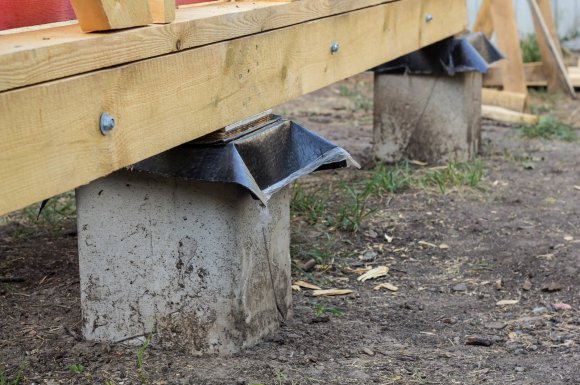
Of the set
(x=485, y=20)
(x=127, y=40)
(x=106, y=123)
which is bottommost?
(x=485, y=20)

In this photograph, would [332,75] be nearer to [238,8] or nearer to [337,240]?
[238,8]

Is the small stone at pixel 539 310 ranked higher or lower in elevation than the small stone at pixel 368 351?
lower

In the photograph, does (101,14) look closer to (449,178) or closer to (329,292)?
(329,292)

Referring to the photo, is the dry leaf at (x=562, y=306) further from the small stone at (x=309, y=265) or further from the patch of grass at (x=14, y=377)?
the patch of grass at (x=14, y=377)

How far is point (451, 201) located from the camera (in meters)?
5.09

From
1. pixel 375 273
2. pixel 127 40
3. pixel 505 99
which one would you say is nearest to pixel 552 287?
pixel 375 273

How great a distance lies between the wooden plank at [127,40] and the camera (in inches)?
77.0

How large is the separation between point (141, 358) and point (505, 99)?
475cm

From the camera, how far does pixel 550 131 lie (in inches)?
260

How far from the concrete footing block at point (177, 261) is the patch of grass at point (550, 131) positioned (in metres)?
3.74

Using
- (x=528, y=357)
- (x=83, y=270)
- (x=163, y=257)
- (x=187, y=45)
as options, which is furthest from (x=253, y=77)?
(x=528, y=357)

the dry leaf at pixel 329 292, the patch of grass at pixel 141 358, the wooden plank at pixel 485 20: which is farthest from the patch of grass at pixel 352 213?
the wooden plank at pixel 485 20

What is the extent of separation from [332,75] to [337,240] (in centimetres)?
109

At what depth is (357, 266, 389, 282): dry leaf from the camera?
403 centimetres
